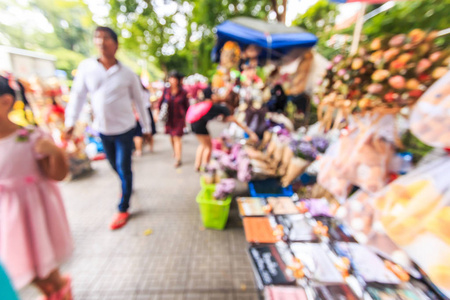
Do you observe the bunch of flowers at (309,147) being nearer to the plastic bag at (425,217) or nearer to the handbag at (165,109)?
the plastic bag at (425,217)

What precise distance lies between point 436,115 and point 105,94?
2.77 metres

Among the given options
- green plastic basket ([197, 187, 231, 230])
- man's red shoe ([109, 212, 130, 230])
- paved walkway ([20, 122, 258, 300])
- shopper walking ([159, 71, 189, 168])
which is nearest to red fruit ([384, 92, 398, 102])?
green plastic basket ([197, 187, 231, 230])

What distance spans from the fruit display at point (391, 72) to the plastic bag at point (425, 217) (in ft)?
1.71

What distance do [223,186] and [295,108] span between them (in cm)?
295

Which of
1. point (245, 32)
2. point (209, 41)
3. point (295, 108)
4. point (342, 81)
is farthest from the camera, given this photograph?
point (209, 41)

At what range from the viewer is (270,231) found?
64.1 inches

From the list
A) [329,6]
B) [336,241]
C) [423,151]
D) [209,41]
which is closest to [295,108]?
[423,151]

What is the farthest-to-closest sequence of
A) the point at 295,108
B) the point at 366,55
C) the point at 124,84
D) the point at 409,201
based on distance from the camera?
the point at 295,108
the point at 124,84
the point at 366,55
the point at 409,201

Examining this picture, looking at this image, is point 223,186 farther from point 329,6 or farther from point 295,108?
point 329,6

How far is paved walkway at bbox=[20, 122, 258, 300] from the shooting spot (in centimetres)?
171

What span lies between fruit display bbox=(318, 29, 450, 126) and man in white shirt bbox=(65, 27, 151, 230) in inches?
89.7

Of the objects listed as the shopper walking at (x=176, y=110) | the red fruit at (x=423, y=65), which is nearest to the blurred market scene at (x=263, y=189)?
the red fruit at (x=423, y=65)

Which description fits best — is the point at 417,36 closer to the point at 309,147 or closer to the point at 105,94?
the point at 309,147

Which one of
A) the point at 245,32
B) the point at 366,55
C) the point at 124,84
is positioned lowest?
the point at 124,84
